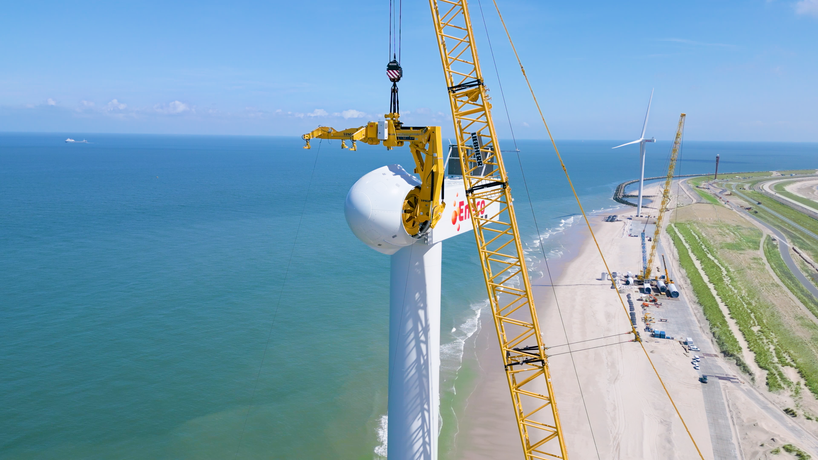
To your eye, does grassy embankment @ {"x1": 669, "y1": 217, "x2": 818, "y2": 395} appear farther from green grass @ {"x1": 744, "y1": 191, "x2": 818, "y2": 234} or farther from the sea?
the sea

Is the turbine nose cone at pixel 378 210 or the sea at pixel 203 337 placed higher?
the turbine nose cone at pixel 378 210

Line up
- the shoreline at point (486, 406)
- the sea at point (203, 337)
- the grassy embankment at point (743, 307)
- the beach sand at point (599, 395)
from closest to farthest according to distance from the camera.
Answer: the beach sand at point (599, 395)
the shoreline at point (486, 406)
the sea at point (203, 337)
the grassy embankment at point (743, 307)

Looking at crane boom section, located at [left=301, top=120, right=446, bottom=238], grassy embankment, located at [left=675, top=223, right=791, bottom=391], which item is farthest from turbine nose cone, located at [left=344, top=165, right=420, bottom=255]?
grassy embankment, located at [left=675, top=223, right=791, bottom=391]

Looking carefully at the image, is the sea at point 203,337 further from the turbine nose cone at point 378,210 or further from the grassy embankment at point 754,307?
the turbine nose cone at point 378,210

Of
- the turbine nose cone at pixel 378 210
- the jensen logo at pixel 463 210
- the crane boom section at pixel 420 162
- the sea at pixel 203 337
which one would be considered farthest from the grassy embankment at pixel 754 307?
the turbine nose cone at pixel 378 210

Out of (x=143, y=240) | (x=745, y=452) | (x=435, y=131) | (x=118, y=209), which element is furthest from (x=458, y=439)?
(x=118, y=209)

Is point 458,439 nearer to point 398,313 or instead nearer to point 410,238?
point 398,313
